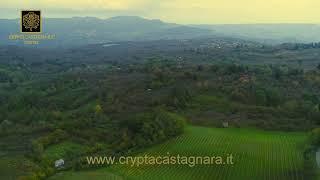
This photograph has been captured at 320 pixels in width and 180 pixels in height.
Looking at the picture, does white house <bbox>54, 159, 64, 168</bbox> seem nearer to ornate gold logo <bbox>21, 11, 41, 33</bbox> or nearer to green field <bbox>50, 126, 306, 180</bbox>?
green field <bbox>50, 126, 306, 180</bbox>

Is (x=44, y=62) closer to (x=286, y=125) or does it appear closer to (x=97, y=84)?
(x=97, y=84)

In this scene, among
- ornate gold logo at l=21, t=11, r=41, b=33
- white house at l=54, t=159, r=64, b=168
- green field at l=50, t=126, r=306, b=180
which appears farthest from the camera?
white house at l=54, t=159, r=64, b=168

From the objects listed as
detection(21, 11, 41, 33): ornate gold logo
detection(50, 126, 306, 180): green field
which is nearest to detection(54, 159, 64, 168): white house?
detection(50, 126, 306, 180): green field

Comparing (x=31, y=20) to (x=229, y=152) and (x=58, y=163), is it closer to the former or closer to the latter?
(x=58, y=163)

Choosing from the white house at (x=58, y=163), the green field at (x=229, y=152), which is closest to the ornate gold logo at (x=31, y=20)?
the white house at (x=58, y=163)

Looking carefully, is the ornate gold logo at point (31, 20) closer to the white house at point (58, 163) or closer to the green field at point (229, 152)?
the white house at point (58, 163)

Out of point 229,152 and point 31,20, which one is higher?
point 31,20

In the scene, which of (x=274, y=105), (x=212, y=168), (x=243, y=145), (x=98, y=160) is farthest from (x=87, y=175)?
(x=274, y=105)

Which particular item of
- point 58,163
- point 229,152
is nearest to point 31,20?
point 58,163
